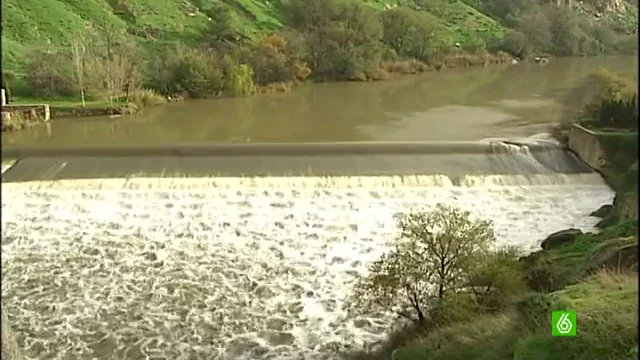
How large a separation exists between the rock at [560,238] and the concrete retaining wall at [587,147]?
16.8 ft

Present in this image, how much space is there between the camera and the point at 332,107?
84.3 ft

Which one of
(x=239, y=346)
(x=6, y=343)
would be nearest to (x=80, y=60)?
(x=239, y=346)

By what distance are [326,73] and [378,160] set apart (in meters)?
16.0

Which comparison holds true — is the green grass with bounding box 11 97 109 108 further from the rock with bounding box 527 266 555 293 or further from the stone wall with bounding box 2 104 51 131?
the rock with bounding box 527 266 555 293

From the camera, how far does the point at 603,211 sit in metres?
13.7

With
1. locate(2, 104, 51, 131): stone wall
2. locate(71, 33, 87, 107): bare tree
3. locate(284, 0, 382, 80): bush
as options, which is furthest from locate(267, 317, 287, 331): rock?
locate(284, 0, 382, 80): bush

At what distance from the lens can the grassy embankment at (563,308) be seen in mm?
5508

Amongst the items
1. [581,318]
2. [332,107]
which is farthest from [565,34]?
[581,318]

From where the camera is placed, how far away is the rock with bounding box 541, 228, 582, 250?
1188 cm

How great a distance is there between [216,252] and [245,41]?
76.5 feet

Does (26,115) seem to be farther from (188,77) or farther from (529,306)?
(529,306)

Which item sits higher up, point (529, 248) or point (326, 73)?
point (326, 73)

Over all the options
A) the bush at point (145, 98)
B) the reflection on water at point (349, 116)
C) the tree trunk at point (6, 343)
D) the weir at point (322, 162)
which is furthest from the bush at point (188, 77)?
the tree trunk at point (6, 343)

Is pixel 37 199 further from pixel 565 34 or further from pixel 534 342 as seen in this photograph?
pixel 565 34
